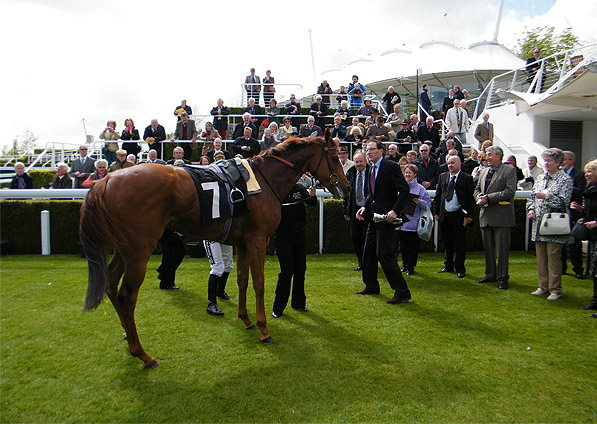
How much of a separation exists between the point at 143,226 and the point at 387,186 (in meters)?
3.32

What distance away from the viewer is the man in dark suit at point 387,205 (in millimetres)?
5660

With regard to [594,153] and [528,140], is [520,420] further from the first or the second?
[594,153]

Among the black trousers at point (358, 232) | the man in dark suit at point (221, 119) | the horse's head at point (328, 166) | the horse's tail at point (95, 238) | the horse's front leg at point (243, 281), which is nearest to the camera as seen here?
the horse's tail at point (95, 238)

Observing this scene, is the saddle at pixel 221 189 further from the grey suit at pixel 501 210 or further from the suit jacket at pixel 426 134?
the suit jacket at pixel 426 134

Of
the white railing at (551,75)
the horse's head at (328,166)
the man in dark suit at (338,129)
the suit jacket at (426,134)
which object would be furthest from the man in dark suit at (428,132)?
the horse's head at (328,166)

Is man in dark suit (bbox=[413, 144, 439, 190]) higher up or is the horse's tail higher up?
man in dark suit (bbox=[413, 144, 439, 190])

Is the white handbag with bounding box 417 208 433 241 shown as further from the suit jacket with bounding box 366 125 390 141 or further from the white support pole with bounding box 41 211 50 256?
the white support pole with bounding box 41 211 50 256

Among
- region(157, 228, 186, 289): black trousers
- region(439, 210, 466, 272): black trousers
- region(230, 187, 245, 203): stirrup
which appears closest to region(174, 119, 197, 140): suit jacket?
region(157, 228, 186, 289): black trousers

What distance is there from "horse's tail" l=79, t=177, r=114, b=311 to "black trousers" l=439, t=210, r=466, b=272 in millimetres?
5678

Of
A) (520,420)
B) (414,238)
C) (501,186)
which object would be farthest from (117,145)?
(520,420)

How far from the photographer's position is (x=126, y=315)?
148 inches

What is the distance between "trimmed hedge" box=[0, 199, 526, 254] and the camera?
328 inches

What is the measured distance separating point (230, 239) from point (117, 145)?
935cm

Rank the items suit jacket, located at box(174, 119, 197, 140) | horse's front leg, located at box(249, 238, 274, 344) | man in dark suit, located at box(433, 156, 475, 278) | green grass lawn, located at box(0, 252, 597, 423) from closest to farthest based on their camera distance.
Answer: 1. green grass lawn, located at box(0, 252, 597, 423)
2. horse's front leg, located at box(249, 238, 274, 344)
3. man in dark suit, located at box(433, 156, 475, 278)
4. suit jacket, located at box(174, 119, 197, 140)
